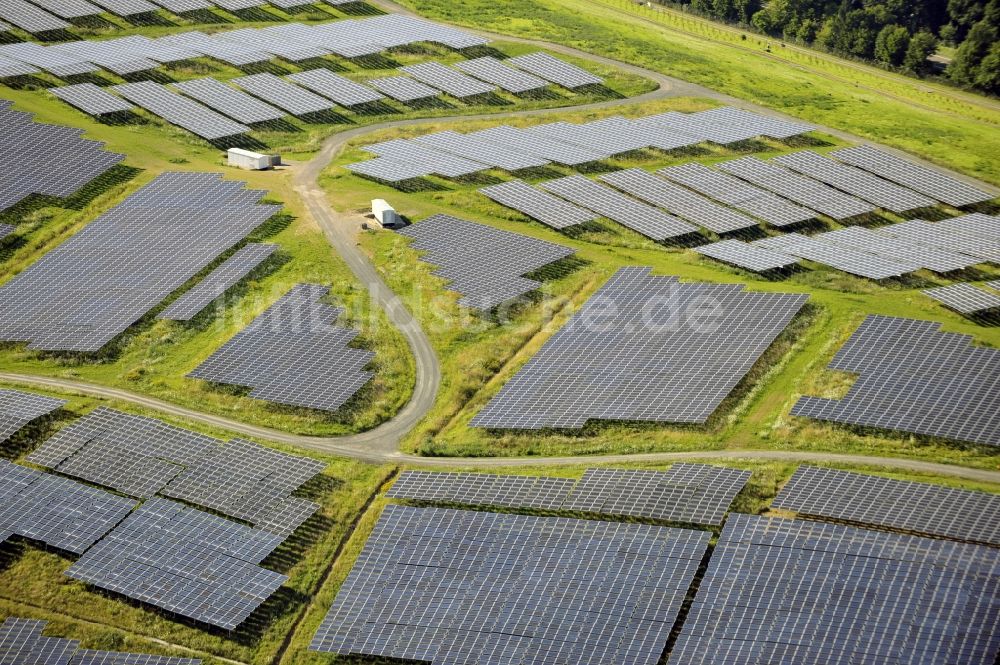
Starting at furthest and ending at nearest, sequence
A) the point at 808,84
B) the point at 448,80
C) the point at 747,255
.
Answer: the point at 808,84 < the point at 448,80 < the point at 747,255

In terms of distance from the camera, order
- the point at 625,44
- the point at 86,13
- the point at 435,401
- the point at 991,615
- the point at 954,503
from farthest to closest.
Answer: the point at 625,44 < the point at 86,13 < the point at 435,401 < the point at 954,503 < the point at 991,615

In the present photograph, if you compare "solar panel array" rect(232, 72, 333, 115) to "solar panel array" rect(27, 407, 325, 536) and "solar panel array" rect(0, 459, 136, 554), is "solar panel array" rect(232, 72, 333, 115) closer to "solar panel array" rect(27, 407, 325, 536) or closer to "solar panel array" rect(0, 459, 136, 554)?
"solar panel array" rect(27, 407, 325, 536)

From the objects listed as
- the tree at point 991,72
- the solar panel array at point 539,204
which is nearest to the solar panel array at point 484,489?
the solar panel array at point 539,204

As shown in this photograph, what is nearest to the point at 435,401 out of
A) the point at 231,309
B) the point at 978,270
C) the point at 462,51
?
the point at 231,309

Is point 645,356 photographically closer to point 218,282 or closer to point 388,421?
point 388,421

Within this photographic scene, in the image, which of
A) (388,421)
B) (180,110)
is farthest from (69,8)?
(388,421)

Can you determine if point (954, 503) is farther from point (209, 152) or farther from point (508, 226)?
point (209, 152)

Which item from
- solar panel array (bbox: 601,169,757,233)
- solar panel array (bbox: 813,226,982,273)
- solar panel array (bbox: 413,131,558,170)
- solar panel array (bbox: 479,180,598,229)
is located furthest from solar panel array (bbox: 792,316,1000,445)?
→ solar panel array (bbox: 413,131,558,170)
